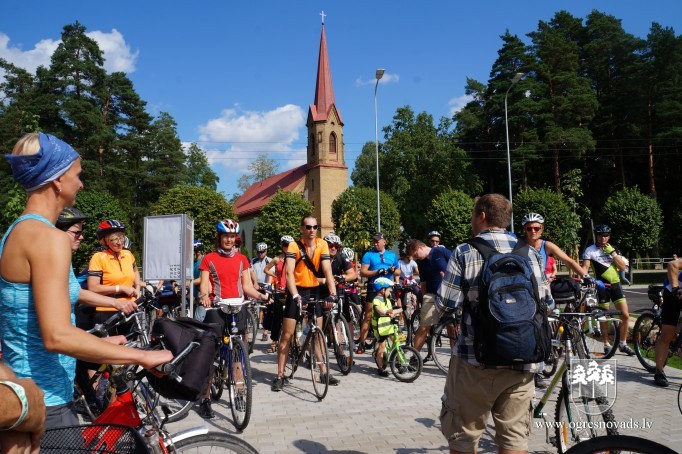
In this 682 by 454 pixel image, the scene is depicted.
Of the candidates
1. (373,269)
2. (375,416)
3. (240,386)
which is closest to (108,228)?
(240,386)

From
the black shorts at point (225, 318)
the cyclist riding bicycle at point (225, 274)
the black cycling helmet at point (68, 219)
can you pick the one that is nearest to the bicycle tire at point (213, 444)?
the black cycling helmet at point (68, 219)

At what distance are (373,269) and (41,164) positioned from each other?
863cm

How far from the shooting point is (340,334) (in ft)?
26.9

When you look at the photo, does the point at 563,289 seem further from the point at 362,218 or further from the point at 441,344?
the point at 362,218

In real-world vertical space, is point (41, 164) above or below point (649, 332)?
above

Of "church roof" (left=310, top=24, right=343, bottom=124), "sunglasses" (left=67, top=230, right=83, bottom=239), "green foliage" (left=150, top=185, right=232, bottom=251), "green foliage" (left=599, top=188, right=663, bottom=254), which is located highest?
"church roof" (left=310, top=24, right=343, bottom=124)

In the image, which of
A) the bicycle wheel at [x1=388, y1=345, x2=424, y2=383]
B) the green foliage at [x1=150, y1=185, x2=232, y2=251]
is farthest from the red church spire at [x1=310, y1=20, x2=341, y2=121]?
the bicycle wheel at [x1=388, y1=345, x2=424, y2=383]

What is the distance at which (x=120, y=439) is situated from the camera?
6.38 ft

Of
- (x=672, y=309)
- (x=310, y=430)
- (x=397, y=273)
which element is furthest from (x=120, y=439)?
(x=397, y=273)

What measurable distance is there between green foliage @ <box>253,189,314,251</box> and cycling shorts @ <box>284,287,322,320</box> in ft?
144

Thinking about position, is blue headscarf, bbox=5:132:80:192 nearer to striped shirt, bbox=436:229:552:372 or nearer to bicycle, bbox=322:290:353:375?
Answer: striped shirt, bbox=436:229:552:372

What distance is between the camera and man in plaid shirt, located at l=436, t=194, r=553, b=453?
3096 millimetres

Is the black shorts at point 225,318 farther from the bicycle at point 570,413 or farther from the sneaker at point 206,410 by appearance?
the bicycle at point 570,413

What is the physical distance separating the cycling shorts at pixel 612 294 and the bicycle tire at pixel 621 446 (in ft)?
24.3
